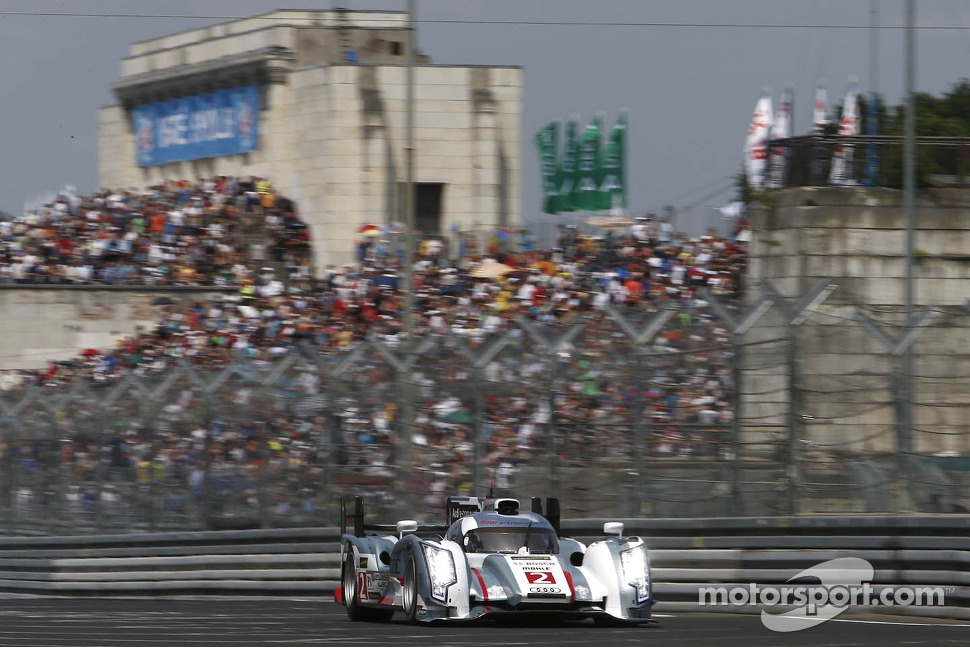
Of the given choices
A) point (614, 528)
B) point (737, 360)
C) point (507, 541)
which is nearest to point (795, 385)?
point (737, 360)

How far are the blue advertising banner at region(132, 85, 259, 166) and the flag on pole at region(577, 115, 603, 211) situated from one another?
7.16 m

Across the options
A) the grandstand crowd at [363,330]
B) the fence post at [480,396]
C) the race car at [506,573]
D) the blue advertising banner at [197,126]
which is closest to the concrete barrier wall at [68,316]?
the grandstand crowd at [363,330]

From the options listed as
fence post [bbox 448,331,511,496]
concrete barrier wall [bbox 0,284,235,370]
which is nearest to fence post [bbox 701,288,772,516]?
fence post [bbox 448,331,511,496]

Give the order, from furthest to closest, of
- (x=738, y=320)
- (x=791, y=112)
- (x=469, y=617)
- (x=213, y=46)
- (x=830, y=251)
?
1. (x=213, y=46)
2. (x=791, y=112)
3. (x=830, y=251)
4. (x=738, y=320)
5. (x=469, y=617)

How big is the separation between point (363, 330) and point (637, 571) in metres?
13.7

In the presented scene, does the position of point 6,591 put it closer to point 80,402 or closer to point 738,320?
point 80,402

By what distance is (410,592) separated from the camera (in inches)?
426

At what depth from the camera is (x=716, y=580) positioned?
11969mm

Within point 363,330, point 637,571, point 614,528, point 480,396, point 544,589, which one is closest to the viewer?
point 544,589

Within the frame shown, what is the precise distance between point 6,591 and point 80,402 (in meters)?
2.67

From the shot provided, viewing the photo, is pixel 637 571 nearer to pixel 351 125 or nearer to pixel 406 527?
pixel 406 527

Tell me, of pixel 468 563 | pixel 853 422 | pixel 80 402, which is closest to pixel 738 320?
pixel 853 422

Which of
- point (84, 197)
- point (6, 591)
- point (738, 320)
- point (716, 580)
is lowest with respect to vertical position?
point (6, 591)

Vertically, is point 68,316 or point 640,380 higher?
point 68,316
